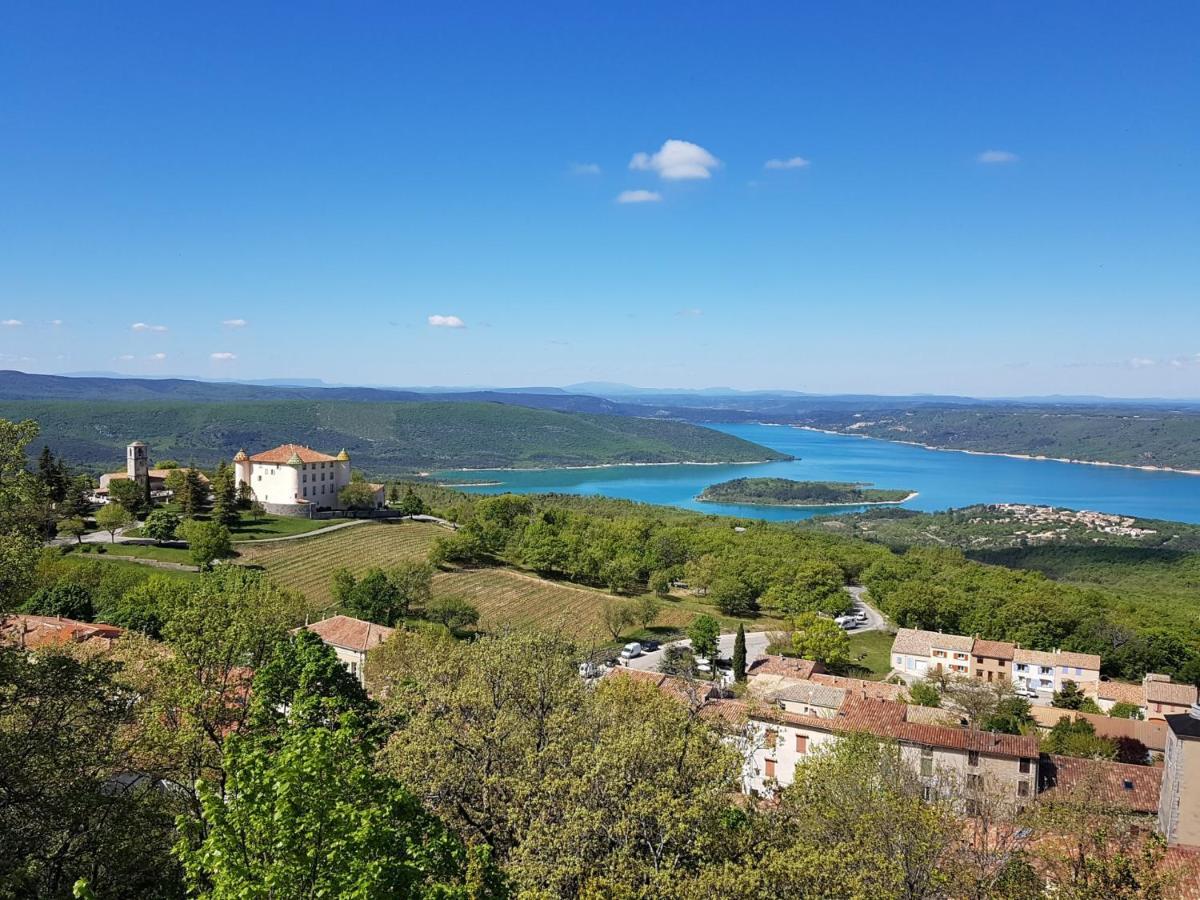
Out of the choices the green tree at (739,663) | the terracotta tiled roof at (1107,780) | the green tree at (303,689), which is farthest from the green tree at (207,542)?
the terracotta tiled roof at (1107,780)

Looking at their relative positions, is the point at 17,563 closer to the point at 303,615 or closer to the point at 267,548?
the point at 303,615

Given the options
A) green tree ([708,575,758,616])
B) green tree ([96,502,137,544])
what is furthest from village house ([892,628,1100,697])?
green tree ([96,502,137,544])

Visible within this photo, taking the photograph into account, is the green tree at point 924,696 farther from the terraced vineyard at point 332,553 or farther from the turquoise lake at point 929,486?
the turquoise lake at point 929,486

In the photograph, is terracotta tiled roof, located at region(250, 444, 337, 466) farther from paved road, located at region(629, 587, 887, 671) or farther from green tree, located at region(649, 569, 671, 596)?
paved road, located at region(629, 587, 887, 671)

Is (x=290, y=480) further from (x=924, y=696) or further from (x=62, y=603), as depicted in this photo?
(x=924, y=696)

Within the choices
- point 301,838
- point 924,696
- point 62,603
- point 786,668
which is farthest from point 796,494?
point 301,838

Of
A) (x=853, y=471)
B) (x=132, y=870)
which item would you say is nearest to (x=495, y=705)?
(x=132, y=870)

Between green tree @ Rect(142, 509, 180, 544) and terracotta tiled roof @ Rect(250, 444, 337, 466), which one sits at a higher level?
terracotta tiled roof @ Rect(250, 444, 337, 466)
